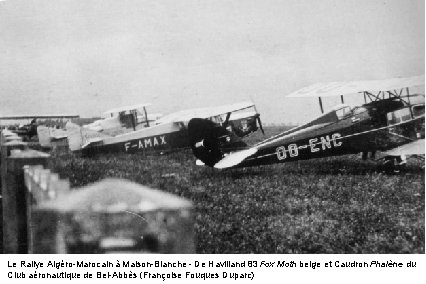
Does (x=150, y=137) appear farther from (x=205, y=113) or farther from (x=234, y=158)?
(x=234, y=158)

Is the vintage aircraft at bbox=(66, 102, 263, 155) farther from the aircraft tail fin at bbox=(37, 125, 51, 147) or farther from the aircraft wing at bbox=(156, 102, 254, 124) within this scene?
the aircraft tail fin at bbox=(37, 125, 51, 147)

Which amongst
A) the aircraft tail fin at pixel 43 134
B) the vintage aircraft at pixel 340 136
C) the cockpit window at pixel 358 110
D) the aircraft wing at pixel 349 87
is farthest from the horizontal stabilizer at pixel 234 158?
the aircraft tail fin at pixel 43 134

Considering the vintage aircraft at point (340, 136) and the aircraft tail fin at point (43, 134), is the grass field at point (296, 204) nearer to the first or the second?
the vintage aircraft at point (340, 136)
